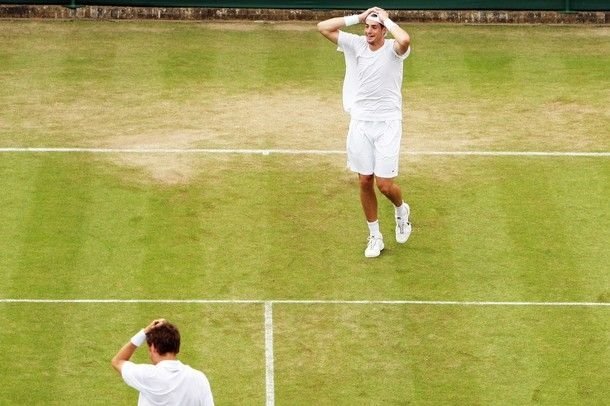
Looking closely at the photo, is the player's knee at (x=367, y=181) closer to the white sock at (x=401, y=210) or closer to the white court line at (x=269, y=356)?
the white sock at (x=401, y=210)

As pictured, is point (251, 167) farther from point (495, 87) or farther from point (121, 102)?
point (495, 87)

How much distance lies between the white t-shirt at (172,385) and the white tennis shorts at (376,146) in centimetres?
529

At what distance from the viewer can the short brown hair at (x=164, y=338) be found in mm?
10586

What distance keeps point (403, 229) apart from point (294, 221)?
1235 mm

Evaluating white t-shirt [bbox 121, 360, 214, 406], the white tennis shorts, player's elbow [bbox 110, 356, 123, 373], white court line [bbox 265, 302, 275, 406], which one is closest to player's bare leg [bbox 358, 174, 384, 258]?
the white tennis shorts

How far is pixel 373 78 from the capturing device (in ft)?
51.1

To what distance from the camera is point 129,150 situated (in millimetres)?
18547

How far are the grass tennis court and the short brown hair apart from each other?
2.85 meters

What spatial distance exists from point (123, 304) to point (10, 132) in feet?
15.4

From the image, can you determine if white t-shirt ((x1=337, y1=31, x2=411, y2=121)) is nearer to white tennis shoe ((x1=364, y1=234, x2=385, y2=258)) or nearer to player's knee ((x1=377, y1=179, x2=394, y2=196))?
player's knee ((x1=377, y1=179, x2=394, y2=196))

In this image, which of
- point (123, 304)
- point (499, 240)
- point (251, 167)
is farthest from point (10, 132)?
point (499, 240)

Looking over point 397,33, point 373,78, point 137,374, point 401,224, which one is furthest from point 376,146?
point 137,374

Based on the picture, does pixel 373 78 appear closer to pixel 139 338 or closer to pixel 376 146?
pixel 376 146

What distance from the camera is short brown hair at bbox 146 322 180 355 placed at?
10.6m
